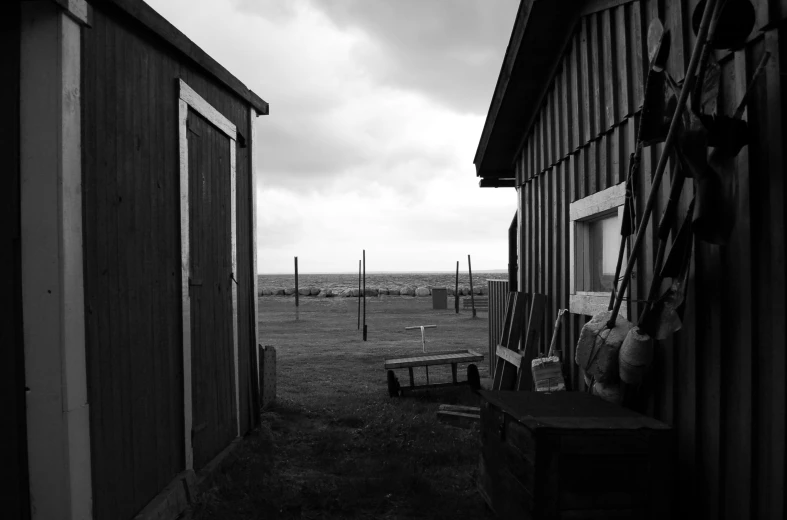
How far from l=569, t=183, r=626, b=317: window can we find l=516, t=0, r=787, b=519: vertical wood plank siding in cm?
22

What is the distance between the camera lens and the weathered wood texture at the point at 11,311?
9.64 feet

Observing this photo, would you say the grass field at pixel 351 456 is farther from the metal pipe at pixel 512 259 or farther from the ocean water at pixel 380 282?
the ocean water at pixel 380 282

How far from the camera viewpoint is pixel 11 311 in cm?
294

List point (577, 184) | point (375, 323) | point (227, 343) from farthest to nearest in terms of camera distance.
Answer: point (375, 323) < point (227, 343) < point (577, 184)

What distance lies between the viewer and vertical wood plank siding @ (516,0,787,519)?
256 cm

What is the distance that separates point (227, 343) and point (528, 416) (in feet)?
11.4

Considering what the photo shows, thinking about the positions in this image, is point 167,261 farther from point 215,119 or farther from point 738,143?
point 738,143

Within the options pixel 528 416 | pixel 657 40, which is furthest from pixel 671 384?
pixel 657 40

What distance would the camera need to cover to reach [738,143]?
2.67m

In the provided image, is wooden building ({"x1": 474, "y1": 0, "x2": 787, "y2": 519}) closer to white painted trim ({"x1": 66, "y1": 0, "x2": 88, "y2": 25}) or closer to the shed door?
the shed door

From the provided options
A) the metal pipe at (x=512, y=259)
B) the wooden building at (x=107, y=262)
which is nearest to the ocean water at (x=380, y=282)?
the metal pipe at (x=512, y=259)

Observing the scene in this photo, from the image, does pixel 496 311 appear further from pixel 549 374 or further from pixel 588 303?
pixel 588 303

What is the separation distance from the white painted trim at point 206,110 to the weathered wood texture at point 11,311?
5.67 ft

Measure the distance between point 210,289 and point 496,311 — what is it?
17.5 feet
